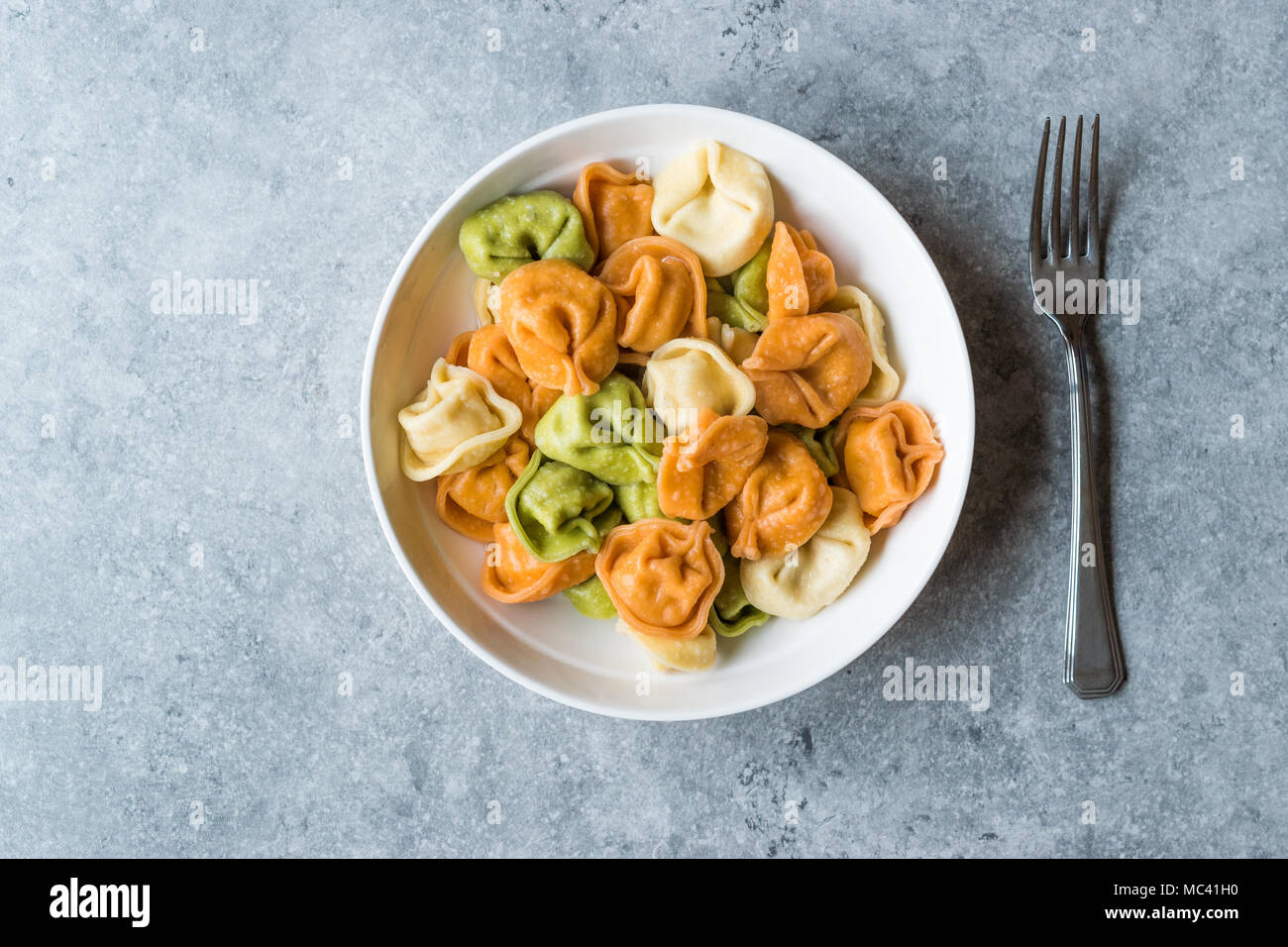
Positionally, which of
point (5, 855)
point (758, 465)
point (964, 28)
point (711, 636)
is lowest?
point (5, 855)

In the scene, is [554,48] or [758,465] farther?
[554,48]

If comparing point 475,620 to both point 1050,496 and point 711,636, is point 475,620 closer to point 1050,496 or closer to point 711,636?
point 711,636

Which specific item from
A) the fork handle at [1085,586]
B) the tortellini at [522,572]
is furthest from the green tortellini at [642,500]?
the fork handle at [1085,586]

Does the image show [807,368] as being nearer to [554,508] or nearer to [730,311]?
[730,311]

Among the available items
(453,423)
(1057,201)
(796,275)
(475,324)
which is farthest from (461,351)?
(1057,201)

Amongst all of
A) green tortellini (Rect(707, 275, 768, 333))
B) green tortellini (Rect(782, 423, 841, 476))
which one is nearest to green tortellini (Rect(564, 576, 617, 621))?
green tortellini (Rect(782, 423, 841, 476))

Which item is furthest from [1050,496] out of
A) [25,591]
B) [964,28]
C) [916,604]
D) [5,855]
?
[5,855]
